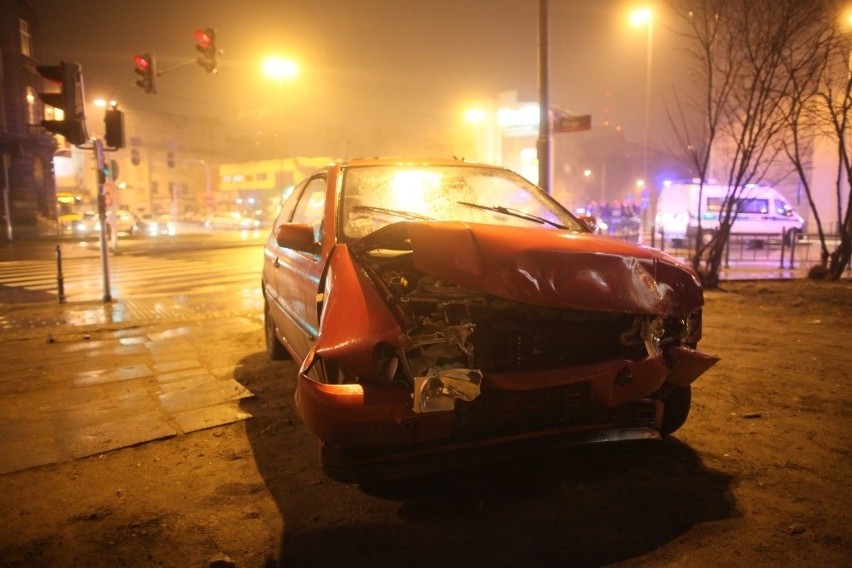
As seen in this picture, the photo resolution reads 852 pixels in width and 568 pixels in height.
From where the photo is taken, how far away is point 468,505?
9.81 ft

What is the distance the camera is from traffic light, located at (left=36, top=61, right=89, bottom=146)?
8.45m

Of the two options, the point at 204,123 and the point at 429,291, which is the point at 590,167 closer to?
the point at 204,123

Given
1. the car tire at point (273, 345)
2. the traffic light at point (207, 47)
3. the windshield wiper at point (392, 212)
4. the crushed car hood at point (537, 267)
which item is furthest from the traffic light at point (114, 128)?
the crushed car hood at point (537, 267)

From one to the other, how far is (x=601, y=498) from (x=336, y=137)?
259 ft

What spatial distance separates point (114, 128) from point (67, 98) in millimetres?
1225

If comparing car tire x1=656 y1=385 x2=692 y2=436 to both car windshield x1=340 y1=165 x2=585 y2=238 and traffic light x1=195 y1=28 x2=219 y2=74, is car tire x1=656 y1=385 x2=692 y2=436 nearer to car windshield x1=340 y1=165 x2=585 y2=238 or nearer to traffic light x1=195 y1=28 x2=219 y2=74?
car windshield x1=340 y1=165 x2=585 y2=238

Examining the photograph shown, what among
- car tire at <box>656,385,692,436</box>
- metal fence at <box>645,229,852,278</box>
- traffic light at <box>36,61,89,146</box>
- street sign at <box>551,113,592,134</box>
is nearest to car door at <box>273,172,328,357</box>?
car tire at <box>656,385,692,436</box>

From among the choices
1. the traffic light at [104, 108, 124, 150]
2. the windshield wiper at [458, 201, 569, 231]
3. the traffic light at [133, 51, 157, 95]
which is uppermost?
the traffic light at [133, 51, 157, 95]

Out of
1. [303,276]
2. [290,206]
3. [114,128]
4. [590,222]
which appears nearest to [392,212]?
[303,276]

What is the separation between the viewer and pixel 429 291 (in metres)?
2.76

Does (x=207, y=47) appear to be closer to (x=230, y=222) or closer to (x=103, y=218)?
(x=103, y=218)

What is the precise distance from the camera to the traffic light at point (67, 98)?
8.45 meters

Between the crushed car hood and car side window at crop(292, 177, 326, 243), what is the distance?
4.73 ft

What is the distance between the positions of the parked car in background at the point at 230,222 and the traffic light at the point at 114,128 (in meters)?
34.2
